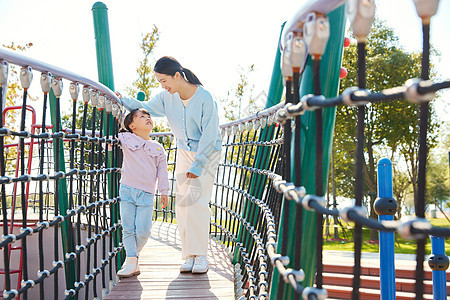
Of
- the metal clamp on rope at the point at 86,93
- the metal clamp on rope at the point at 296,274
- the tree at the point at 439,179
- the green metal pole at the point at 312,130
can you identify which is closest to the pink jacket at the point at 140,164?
the metal clamp on rope at the point at 86,93

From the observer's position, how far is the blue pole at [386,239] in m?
2.83

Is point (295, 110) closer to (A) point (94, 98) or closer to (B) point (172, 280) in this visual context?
(A) point (94, 98)

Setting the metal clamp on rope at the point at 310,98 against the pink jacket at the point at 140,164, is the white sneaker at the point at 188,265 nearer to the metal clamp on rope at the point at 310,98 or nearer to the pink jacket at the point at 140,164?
the pink jacket at the point at 140,164

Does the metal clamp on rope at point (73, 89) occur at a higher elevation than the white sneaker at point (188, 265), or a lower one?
higher

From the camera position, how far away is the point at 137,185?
307 cm

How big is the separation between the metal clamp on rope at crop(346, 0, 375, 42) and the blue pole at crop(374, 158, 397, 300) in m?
2.30

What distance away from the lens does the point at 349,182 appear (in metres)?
18.2

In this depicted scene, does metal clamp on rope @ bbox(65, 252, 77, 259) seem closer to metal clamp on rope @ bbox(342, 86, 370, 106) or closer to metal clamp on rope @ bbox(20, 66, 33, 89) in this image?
metal clamp on rope @ bbox(20, 66, 33, 89)

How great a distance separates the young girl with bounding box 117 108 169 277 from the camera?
302 centimetres

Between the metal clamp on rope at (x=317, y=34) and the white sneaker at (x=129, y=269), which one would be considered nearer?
the metal clamp on rope at (x=317, y=34)

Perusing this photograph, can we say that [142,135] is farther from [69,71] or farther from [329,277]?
[329,277]

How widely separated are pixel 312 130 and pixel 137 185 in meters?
2.06

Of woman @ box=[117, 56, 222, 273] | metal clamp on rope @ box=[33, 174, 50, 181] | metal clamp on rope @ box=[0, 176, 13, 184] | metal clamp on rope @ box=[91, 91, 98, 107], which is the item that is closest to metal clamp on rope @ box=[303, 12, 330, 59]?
metal clamp on rope @ box=[0, 176, 13, 184]

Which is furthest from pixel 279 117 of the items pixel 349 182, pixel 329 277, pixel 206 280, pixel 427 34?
pixel 349 182
